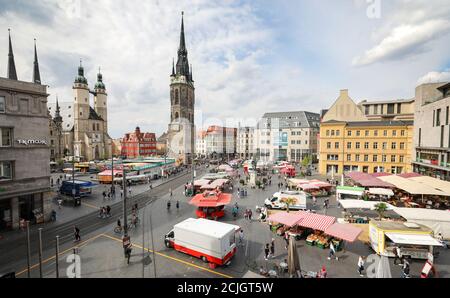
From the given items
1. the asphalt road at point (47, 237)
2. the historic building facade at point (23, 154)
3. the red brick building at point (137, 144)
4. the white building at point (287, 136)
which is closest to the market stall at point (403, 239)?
the asphalt road at point (47, 237)

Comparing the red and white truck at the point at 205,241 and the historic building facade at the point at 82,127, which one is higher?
the historic building facade at the point at 82,127

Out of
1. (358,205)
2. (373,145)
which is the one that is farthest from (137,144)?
(358,205)

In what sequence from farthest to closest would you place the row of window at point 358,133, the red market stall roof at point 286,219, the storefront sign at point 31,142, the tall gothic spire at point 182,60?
the tall gothic spire at point 182,60 → the row of window at point 358,133 → the storefront sign at point 31,142 → the red market stall roof at point 286,219

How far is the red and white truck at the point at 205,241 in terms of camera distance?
14531mm

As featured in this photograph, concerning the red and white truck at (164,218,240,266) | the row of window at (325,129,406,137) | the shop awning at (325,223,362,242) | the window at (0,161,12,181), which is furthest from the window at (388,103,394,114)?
the window at (0,161,12,181)

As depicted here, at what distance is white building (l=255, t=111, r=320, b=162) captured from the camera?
79562mm

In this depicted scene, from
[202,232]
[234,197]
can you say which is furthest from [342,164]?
[202,232]

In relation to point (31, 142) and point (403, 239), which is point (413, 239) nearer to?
point (403, 239)

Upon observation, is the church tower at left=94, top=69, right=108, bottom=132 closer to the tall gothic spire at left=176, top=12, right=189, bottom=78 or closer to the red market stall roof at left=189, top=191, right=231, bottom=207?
the tall gothic spire at left=176, top=12, right=189, bottom=78

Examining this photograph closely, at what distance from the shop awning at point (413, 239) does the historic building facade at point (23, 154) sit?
3090cm

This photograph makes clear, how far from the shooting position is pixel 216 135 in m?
111

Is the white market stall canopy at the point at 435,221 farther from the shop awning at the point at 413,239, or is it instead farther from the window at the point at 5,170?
the window at the point at 5,170

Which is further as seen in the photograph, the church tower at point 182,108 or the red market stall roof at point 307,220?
the church tower at point 182,108
